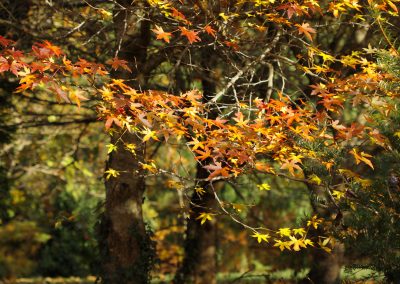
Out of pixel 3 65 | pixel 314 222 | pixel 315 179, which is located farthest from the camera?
pixel 314 222

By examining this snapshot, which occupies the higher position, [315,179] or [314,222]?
[315,179]

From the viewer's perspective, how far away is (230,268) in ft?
53.2

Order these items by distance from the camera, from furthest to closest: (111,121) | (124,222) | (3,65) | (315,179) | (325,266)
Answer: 1. (325,266)
2. (124,222)
3. (315,179)
4. (111,121)
5. (3,65)

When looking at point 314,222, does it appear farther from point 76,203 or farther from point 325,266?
point 76,203

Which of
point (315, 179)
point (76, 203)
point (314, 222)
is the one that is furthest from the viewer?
point (76, 203)

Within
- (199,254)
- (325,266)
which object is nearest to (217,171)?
(325,266)

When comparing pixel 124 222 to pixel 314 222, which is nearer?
pixel 314 222

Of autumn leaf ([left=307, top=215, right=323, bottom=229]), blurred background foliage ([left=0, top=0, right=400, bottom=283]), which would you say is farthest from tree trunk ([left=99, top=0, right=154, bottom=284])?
autumn leaf ([left=307, top=215, right=323, bottom=229])

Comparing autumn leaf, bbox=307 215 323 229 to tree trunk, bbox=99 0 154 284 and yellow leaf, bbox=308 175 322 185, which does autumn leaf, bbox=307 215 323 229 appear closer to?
yellow leaf, bbox=308 175 322 185

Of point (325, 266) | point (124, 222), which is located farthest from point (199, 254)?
point (124, 222)

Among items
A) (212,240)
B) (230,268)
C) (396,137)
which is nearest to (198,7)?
(396,137)

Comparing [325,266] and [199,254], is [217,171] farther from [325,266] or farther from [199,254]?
[199,254]

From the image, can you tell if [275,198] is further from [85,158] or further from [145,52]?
[145,52]

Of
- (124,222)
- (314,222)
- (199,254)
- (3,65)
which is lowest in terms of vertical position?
(199,254)
